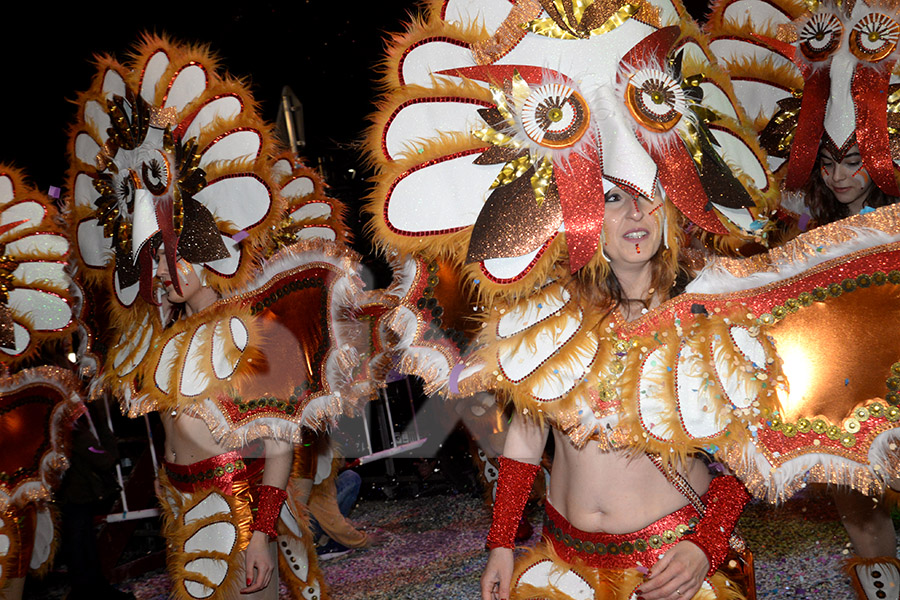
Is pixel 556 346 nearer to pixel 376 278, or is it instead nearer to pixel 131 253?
pixel 131 253

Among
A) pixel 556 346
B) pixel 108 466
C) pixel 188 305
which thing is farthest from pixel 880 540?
pixel 108 466

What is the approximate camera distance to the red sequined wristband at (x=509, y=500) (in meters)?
1.85

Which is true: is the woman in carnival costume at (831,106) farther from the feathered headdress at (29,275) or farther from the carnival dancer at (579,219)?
the feathered headdress at (29,275)

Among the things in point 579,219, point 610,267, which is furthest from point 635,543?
point 579,219

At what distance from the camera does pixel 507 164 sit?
1727 millimetres

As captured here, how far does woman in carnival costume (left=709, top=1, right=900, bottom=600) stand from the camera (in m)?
2.10

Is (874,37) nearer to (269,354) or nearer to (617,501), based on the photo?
(617,501)

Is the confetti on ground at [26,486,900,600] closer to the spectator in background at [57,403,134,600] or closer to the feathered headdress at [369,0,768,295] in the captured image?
the spectator in background at [57,403,134,600]

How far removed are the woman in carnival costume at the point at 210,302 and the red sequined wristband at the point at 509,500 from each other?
92 cm

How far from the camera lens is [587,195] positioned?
1659mm

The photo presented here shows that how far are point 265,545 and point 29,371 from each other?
147 cm

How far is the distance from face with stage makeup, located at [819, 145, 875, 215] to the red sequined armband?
1.20 meters

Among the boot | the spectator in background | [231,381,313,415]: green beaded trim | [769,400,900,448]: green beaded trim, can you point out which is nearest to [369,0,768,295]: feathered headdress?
[769,400,900,448]: green beaded trim

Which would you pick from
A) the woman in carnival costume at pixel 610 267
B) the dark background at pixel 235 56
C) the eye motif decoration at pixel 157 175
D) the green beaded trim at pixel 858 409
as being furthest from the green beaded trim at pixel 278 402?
the dark background at pixel 235 56
